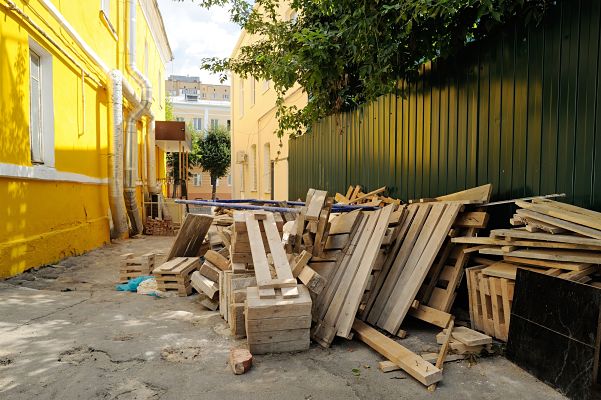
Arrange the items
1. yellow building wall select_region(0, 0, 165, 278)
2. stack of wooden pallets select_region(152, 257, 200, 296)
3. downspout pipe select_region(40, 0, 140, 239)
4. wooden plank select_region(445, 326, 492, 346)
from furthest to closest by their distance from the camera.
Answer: downspout pipe select_region(40, 0, 140, 239)
yellow building wall select_region(0, 0, 165, 278)
stack of wooden pallets select_region(152, 257, 200, 296)
wooden plank select_region(445, 326, 492, 346)

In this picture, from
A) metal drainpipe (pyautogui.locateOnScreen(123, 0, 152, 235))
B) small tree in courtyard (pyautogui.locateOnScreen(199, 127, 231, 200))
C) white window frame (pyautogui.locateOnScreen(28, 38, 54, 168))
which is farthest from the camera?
small tree in courtyard (pyautogui.locateOnScreen(199, 127, 231, 200))

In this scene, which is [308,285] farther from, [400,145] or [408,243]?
[400,145]

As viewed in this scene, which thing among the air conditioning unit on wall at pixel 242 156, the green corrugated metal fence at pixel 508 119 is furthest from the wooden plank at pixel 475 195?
the air conditioning unit on wall at pixel 242 156

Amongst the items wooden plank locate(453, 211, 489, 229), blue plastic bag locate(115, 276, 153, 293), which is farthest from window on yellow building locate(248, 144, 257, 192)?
wooden plank locate(453, 211, 489, 229)

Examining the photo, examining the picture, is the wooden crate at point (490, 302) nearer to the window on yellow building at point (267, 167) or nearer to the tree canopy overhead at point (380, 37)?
the tree canopy overhead at point (380, 37)

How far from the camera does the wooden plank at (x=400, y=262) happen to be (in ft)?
12.1

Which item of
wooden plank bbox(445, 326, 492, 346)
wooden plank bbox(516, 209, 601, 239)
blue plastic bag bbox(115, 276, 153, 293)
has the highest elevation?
wooden plank bbox(516, 209, 601, 239)

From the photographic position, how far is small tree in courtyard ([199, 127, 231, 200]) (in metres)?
31.8

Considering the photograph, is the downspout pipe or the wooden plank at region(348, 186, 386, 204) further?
the downspout pipe

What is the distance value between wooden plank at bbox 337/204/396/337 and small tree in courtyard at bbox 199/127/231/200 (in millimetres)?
29133

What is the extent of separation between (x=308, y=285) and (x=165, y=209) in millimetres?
12097

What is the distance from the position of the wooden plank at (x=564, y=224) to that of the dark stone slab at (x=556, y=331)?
348 mm

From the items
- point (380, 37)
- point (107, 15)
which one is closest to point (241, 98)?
point (107, 15)

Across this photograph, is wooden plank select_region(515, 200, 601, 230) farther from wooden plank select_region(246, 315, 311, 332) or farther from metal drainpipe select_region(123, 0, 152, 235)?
metal drainpipe select_region(123, 0, 152, 235)
